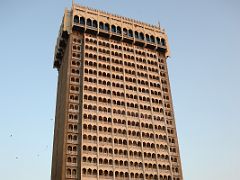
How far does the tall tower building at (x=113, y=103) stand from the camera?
208 ft

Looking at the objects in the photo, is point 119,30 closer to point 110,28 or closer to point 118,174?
point 110,28

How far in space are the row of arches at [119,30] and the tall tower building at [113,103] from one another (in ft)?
0.87

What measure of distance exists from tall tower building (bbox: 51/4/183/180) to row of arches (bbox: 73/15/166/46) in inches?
10.5

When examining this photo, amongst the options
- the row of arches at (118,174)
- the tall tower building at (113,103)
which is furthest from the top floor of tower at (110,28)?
the row of arches at (118,174)

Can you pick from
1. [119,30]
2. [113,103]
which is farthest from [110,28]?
[113,103]

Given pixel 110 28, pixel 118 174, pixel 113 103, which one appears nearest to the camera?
pixel 118 174

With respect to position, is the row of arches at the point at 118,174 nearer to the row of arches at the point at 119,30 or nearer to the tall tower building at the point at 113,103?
the tall tower building at the point at 113,103

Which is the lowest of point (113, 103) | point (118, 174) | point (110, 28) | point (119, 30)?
point (118, 174)

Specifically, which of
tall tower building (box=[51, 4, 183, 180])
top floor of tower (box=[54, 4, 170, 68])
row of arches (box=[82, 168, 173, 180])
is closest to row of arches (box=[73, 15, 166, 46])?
top floor of tower (box=[54, 4, 170, 68])

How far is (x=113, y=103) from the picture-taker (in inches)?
2783

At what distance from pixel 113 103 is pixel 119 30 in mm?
22341

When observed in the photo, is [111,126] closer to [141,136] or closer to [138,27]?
[141,136]

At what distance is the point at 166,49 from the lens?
282ft

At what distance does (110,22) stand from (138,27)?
28.1ft
